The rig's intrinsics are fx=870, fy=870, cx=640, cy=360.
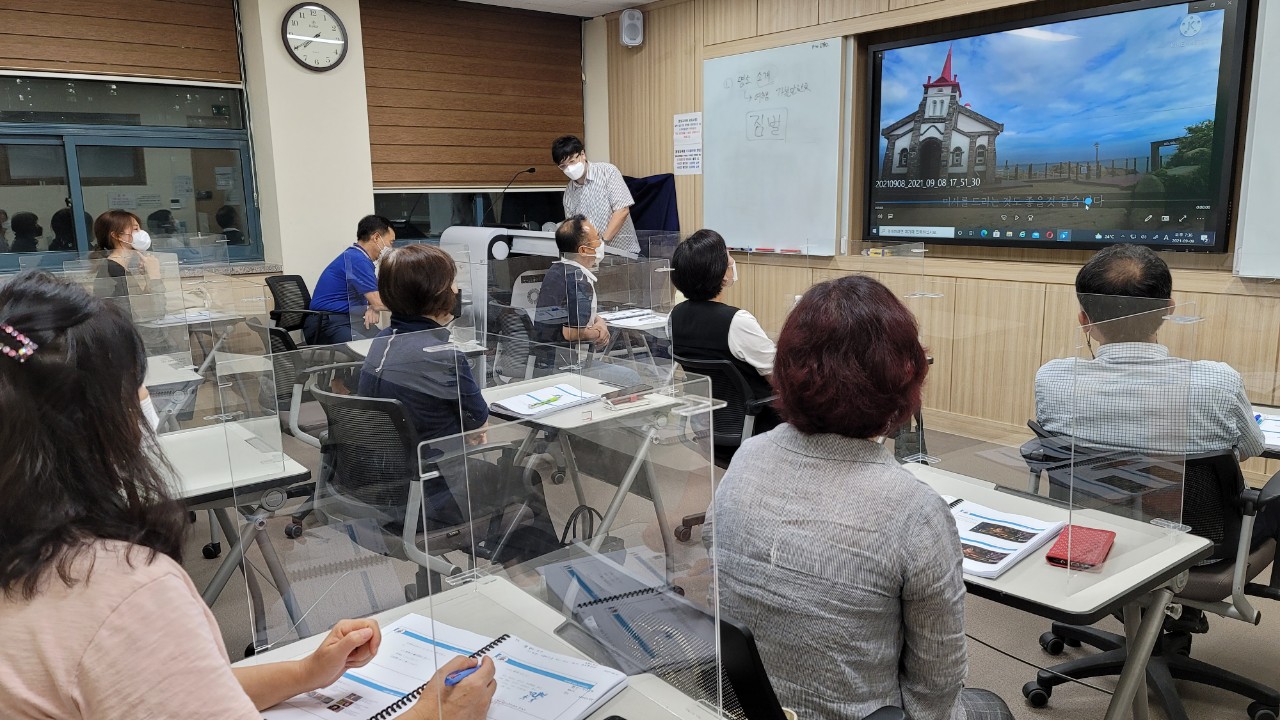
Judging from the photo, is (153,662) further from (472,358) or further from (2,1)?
(2,1)

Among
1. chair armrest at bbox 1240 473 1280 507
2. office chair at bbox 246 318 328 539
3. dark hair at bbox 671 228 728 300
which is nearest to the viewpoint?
chair armrest at bbox 1240 473 1280 507

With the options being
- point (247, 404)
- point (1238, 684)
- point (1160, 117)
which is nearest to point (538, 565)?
point (247, 404)

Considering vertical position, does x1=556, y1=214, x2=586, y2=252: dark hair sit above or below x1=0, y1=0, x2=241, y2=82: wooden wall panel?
below

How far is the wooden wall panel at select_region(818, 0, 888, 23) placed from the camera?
5223 millimetres

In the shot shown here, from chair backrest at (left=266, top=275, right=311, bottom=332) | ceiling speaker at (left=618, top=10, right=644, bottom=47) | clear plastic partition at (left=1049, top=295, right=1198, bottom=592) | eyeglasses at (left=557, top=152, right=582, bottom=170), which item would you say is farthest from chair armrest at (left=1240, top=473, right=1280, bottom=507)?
ceiling speaker at (left=618, top=10, right=644, bottom=47)

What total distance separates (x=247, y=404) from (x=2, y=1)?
167 inches

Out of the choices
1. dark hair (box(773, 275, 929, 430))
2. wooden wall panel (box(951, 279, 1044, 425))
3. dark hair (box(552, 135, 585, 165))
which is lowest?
wooden wall panel (box(951, 279, 1044, 425))

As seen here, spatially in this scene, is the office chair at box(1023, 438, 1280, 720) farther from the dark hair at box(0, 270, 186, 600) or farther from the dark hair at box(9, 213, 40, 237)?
the dark hair at box(9, 213, 40, 237)

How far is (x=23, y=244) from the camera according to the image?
5500 millimetres

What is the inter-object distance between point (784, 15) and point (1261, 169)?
3.06 m

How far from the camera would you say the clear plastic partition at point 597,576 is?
121 cm

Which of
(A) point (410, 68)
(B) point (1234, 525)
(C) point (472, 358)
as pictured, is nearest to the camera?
(B) point (1234, 525)

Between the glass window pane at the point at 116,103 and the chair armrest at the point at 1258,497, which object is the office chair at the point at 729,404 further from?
the glass window pane at the point at 116,103

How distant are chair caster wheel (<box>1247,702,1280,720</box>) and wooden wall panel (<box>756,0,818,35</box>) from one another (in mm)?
4560
